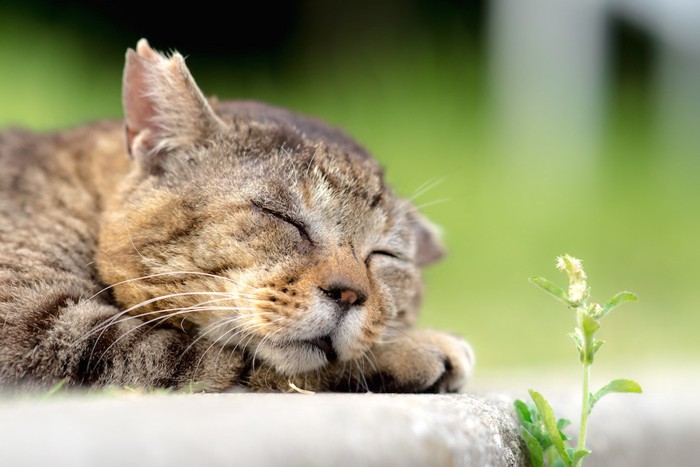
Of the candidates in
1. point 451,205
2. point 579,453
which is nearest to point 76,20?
point 451,205

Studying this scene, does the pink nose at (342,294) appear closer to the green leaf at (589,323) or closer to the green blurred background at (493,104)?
the green leaf at (589,323)

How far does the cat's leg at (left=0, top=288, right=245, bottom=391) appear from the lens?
2.22 m

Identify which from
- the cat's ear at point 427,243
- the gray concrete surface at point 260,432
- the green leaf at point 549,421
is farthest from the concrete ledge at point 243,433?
the cat's ear at point 427,243

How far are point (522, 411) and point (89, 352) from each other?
1.13m

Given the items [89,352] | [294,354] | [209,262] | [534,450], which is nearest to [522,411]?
[534,450]

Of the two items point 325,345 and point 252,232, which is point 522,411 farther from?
point 252,232

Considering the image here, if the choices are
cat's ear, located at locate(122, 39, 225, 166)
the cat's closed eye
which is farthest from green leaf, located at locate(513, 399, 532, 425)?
cat's ear, located at locate(122, 39, 225, 166)

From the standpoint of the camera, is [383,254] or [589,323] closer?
[589,323]

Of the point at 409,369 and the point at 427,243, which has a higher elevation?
the point at 427,243

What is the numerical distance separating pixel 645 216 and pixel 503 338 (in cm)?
330

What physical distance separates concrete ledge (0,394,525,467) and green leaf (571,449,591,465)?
0.24 m

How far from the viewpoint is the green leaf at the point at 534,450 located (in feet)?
6.64

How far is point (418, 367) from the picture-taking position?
251cm

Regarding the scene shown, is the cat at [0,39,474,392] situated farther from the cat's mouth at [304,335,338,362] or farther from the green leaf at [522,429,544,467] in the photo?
the green leaf at [522,429,544,467]
